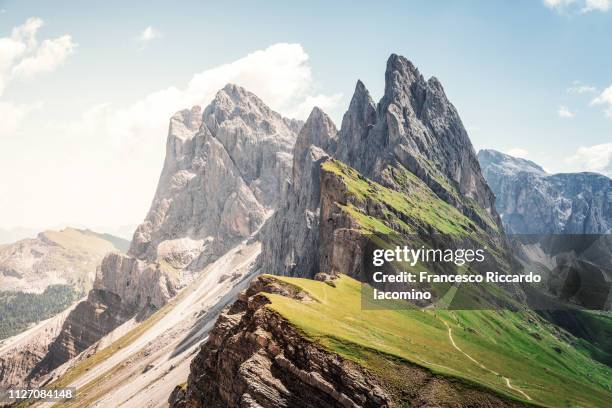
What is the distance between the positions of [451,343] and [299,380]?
59.2 meters

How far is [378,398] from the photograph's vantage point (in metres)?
48.8

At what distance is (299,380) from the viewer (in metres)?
52.0

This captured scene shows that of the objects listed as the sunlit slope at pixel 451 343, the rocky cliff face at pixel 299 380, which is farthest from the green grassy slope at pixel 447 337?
the rocky cliff face at pixel 299 380

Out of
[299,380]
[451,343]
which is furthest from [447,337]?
[299,380]

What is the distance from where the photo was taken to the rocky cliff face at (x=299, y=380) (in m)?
49.2

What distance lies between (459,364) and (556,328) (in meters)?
144

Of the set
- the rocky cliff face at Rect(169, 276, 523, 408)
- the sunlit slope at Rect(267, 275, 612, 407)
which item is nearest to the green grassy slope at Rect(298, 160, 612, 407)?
the sunlit slope at Rect(267, 275, 612, 407)

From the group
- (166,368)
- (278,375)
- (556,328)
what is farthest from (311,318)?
(556,328)

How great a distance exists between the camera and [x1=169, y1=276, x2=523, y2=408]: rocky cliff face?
49.2 meters

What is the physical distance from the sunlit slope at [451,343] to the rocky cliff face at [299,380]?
5.02 ft

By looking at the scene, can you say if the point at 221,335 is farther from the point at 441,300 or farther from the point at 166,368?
the point at 166,368

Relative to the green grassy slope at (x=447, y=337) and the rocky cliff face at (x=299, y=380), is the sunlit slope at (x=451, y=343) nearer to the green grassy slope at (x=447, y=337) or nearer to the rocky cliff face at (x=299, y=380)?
the green grassy slope at (x=447, y=337)

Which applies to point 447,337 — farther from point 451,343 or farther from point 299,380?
point 299,380

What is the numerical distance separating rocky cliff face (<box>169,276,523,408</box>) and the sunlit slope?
5.02 ft
